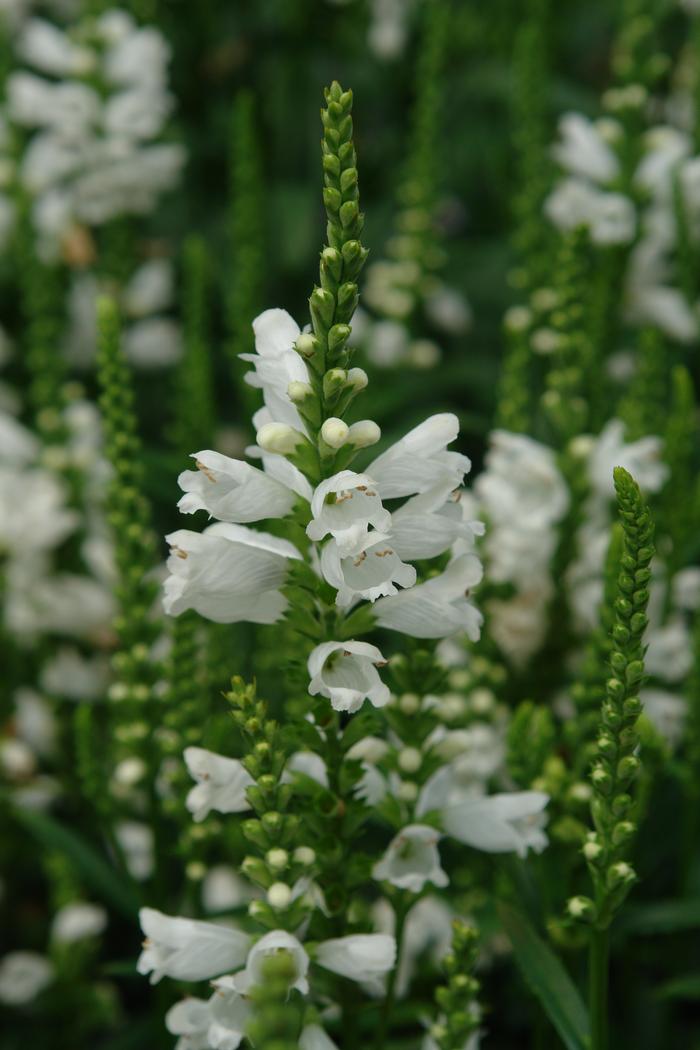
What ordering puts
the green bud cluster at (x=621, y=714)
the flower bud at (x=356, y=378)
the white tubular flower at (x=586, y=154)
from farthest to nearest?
the white tubular flower at (x=586, y=154) → the flower bud at (x=356, y=378) → the green bud cluster at (x=621, y=714)

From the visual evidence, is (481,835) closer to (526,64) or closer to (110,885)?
(110,885)

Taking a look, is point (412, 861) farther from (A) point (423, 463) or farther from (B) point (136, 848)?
(B) point (136, 848)

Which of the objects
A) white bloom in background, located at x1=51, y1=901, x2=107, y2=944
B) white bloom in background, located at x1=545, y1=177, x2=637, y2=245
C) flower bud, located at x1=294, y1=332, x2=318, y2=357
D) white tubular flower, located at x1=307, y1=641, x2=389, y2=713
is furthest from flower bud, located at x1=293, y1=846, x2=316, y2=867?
white bloom in background, located at x1=545, y1=177, x2=637, y2=245

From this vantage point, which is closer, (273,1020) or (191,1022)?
(273,1020)

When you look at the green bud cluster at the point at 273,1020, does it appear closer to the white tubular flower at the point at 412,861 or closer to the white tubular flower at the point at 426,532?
the white tubular flower at the point at 412,861

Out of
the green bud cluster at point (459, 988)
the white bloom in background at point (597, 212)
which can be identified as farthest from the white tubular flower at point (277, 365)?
the white bloom in background at point (597, 212)

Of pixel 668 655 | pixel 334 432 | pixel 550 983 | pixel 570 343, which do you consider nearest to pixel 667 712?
pixel 668 655
